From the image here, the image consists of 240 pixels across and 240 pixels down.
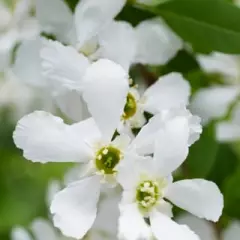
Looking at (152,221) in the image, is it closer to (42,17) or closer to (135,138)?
(135,138)

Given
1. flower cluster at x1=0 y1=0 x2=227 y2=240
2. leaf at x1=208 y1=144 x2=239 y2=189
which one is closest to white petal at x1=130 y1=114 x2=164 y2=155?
flower cluster at x1=0 y1=0 x2=227 y2=240

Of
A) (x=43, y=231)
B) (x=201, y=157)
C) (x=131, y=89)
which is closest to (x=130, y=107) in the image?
(x=131, y=89)

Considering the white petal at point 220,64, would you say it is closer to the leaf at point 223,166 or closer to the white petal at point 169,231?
the leaf at point 223,166

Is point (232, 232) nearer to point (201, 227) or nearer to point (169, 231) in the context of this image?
point (201, 227)

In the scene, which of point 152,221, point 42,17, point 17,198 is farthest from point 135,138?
point 17,198

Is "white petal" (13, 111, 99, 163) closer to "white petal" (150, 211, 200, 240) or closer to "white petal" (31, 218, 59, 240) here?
"white petal" (150, 211, 200, 240)

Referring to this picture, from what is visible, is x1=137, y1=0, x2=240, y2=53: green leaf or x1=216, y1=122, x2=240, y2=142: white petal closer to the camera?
x1=137, y1=0, x2=240, y2=53: green leaf

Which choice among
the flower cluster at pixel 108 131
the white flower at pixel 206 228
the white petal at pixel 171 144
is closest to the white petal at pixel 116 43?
the flower cluster at pixel 108 131
